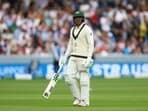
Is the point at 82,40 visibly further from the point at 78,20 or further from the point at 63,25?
the point at 63,25

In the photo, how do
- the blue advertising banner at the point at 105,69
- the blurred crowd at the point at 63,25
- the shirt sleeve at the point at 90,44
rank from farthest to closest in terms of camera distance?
the blurred crowd at the point at 63,25 < the blue advertising banner at the point at 105,69 < the shirt sleeve at the point at 90,44

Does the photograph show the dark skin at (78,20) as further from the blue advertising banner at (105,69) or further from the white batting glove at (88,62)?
the blue advertising banner at (105,69)

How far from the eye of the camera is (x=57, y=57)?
2925cm

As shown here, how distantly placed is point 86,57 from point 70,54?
45 cm

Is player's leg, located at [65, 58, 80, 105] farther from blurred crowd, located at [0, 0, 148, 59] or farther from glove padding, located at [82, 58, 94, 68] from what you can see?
blurred crowd, located at [0, 0, 148, 59]

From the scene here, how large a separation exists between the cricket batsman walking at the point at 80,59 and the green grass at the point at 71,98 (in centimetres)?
33

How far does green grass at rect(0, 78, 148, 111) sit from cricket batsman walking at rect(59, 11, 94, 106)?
33 centimetres

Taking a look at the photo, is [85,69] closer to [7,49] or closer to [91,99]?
[91,99]

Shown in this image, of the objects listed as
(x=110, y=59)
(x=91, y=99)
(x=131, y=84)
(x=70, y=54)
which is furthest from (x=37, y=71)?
(x=70, y=54)

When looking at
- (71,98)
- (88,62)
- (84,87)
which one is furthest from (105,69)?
(88,62)

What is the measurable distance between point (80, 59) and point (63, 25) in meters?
15.5

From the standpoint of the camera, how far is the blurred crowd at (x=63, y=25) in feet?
99.8

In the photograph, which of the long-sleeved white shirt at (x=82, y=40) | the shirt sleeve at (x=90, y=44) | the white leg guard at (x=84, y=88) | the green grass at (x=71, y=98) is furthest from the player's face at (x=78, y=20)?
the green grass at (x=71, y=98)

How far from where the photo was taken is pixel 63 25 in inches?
1241
